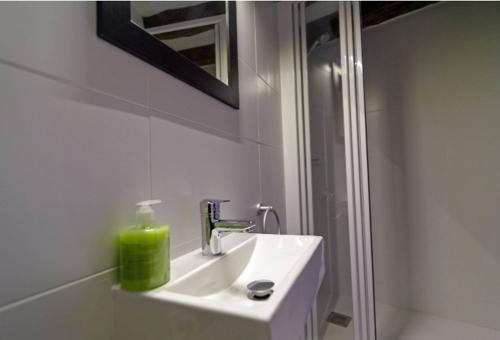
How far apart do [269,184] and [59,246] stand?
38.9 inches

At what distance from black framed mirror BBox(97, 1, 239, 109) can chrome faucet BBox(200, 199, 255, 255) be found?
0.36 metres

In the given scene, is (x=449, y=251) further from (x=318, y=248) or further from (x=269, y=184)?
(x=318, y=248)

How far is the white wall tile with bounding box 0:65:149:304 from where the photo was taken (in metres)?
0.37

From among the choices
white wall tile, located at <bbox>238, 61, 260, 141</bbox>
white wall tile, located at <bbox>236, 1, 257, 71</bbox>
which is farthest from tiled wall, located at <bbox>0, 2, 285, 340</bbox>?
white wall tile, located at <bbox>236, 1, 257, 71</bbox>

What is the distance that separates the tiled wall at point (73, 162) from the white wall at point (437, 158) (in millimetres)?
1460

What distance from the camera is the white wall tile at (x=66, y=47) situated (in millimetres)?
385

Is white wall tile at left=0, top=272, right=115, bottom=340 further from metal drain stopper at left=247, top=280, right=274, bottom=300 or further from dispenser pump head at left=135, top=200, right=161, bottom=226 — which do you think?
metal drain stopper at left=247, top=280, right=274, bottom=300

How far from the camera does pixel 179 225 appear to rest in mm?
686

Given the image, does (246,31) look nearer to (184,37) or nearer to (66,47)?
(184,37)

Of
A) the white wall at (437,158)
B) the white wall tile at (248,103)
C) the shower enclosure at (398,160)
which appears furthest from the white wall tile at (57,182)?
the white wall at (437,158)

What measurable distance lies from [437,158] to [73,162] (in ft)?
6.86

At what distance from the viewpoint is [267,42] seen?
55.1 inches

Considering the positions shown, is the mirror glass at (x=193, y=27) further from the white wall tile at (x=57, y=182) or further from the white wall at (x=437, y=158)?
the white wall at (x=437, y=158)

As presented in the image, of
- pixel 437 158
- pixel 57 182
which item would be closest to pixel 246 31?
pixel 57 182
